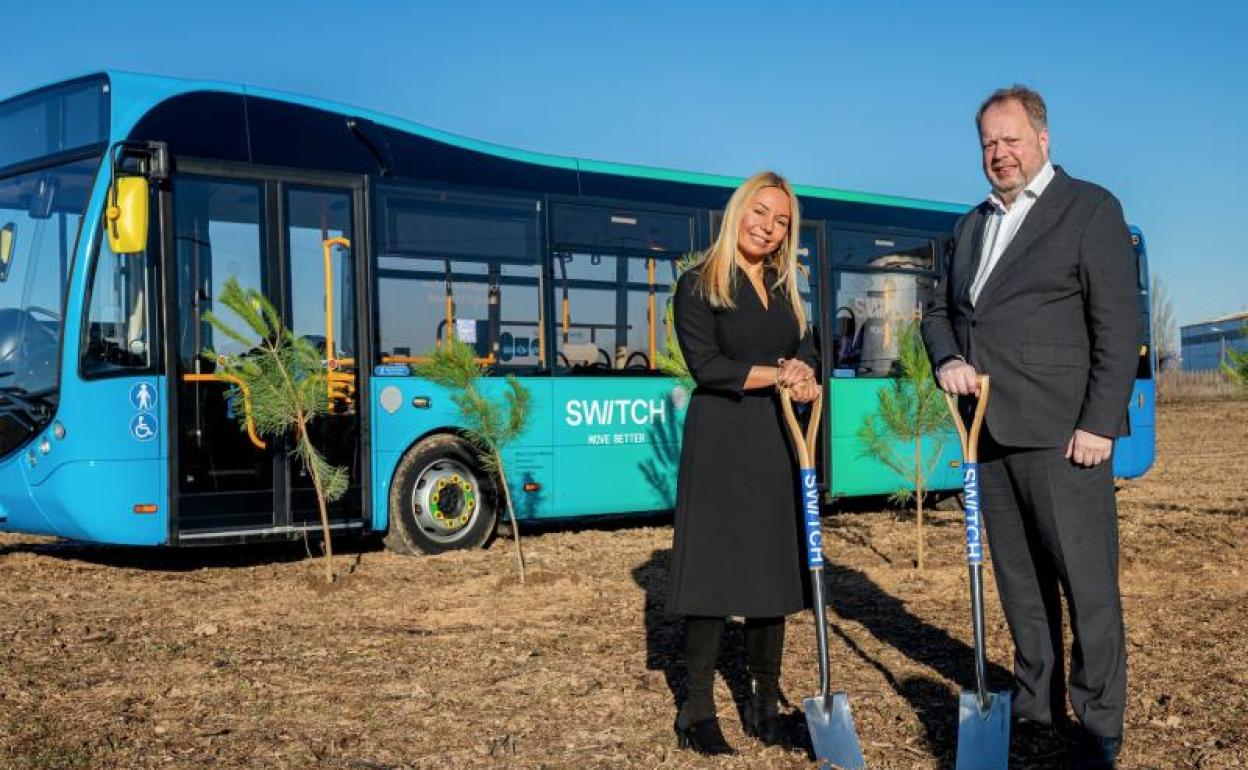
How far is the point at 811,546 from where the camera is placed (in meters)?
4.91

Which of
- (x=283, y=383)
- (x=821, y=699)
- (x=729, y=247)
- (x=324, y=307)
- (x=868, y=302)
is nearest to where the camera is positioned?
(x=821, y=699)

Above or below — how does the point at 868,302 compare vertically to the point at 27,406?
above

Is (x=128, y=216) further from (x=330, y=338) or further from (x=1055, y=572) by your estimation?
(x=1055, y=572)

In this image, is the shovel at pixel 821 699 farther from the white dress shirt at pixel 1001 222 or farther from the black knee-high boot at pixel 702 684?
the white dress shirt at pixel 1001 222

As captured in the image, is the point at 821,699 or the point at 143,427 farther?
the point at 143,427

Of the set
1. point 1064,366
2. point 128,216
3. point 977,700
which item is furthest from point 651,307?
point 977,700

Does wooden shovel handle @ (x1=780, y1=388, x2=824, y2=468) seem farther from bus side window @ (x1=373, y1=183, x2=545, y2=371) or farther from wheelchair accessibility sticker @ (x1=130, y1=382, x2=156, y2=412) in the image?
bus side window @ (x1=373, y1=183, x2=545, y2=371)

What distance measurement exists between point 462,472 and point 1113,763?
301 inches

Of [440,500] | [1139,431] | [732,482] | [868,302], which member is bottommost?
[440,500]

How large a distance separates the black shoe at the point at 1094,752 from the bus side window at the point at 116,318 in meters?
7.21

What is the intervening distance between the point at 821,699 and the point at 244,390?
6.00 metres

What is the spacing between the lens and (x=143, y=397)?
9.80 m

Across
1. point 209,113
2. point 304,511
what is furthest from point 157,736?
point 209,113

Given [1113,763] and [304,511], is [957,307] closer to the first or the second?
[1113,763]
